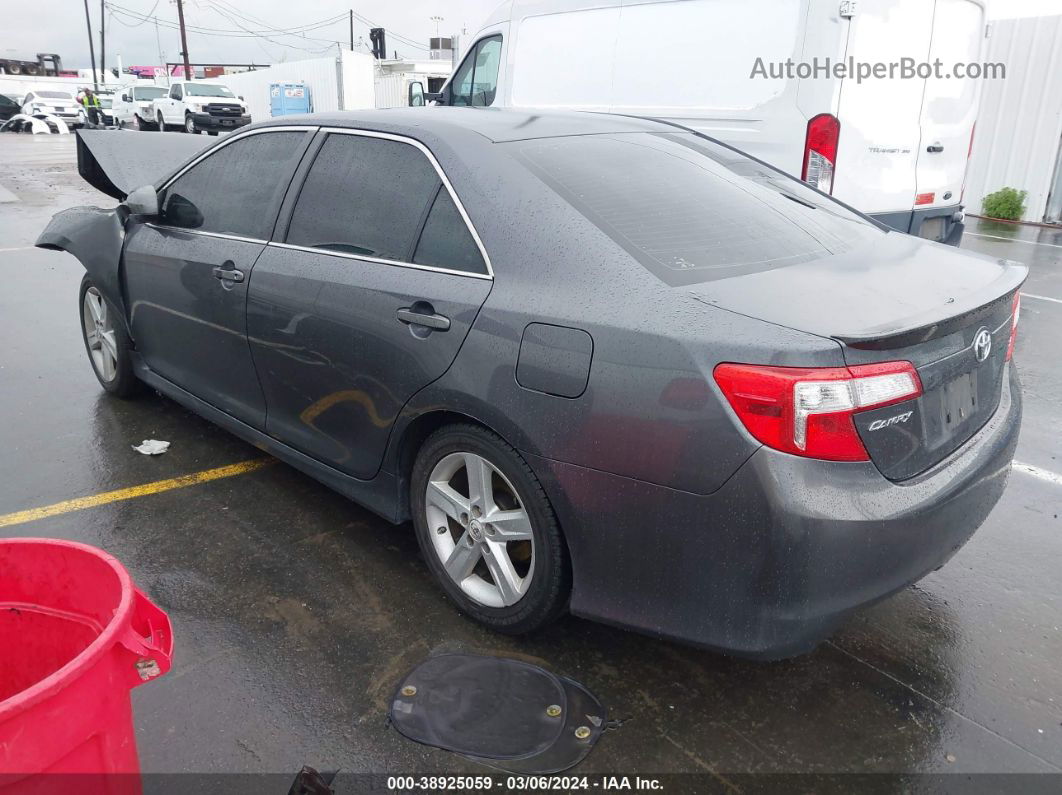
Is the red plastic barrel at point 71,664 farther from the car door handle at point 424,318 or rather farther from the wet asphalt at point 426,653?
the car door handle at point 424,318

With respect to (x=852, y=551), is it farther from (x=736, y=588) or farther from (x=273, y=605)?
(x=273, y=605)

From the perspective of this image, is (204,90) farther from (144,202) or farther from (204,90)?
(144,202)

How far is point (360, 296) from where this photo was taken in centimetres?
299

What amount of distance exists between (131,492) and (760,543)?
9.68 ft

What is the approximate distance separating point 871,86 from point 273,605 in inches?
206

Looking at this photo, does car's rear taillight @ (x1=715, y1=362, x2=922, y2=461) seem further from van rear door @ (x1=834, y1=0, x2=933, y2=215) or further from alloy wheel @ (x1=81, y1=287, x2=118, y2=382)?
van rear door @ (x1=834, y1=0, x2=933, y2=215)

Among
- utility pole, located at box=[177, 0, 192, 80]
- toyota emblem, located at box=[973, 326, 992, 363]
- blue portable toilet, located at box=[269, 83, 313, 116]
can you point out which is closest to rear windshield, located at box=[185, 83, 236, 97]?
blue portable toilet, located at box=[269, 83, 313, 116]

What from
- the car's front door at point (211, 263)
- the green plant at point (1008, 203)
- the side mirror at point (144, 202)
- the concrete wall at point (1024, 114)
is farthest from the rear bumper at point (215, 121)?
the car's front door at point (211, 263)

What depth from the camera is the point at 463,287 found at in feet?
8.84

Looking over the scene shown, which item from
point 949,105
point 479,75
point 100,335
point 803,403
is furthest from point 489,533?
point 479,75

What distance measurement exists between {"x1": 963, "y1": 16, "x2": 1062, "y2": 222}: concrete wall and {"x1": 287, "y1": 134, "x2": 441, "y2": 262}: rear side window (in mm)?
12543

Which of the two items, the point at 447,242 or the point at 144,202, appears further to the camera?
the point at 144,202

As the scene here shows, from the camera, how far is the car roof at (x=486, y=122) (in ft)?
9.96

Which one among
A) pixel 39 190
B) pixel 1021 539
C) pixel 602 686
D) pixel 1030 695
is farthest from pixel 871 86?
pixel 39 190
